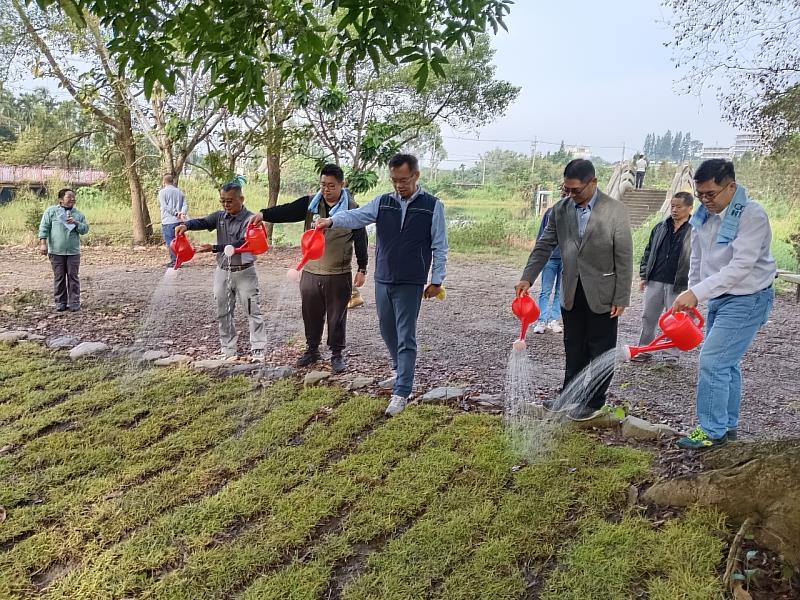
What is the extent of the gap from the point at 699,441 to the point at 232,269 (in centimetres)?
348

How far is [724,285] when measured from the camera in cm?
285

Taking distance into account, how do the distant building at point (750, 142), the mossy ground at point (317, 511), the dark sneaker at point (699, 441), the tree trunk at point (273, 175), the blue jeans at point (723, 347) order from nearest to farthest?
the mossy ground at point (317, 511) < the blue jeans at point (723, 347) < the dark sneaker at point (699, 441) < the distant building at point (750, 142) < the tree trunk at point (273, 175)

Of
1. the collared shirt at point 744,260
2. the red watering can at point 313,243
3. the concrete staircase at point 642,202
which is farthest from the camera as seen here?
the concrete staircase at point 642,202

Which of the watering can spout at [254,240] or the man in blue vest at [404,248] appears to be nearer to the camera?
the man in blue vest at [404,248]

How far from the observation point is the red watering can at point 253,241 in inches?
167

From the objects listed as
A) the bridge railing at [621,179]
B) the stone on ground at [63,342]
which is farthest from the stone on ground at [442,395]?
the bridge railing at [621,179]

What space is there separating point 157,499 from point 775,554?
272 centimetres

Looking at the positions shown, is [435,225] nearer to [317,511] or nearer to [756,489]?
[317,511]

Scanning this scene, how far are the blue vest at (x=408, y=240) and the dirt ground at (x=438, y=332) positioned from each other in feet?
3.65

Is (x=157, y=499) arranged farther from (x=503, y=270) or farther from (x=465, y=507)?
(x=503, y=270)

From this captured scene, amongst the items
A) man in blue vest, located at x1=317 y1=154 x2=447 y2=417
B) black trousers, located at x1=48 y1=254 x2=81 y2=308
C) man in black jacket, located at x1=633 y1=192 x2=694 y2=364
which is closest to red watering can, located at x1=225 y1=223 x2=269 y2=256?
man in blue vest, located at x1=317 y1=154 x2=447 y2=417

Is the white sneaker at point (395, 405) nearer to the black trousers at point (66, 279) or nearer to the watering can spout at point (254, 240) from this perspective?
the watering can spout at point (254, 240)

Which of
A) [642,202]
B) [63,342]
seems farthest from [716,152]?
[63,342]

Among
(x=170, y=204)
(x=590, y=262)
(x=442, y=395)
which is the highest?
(x=170, y=204)
